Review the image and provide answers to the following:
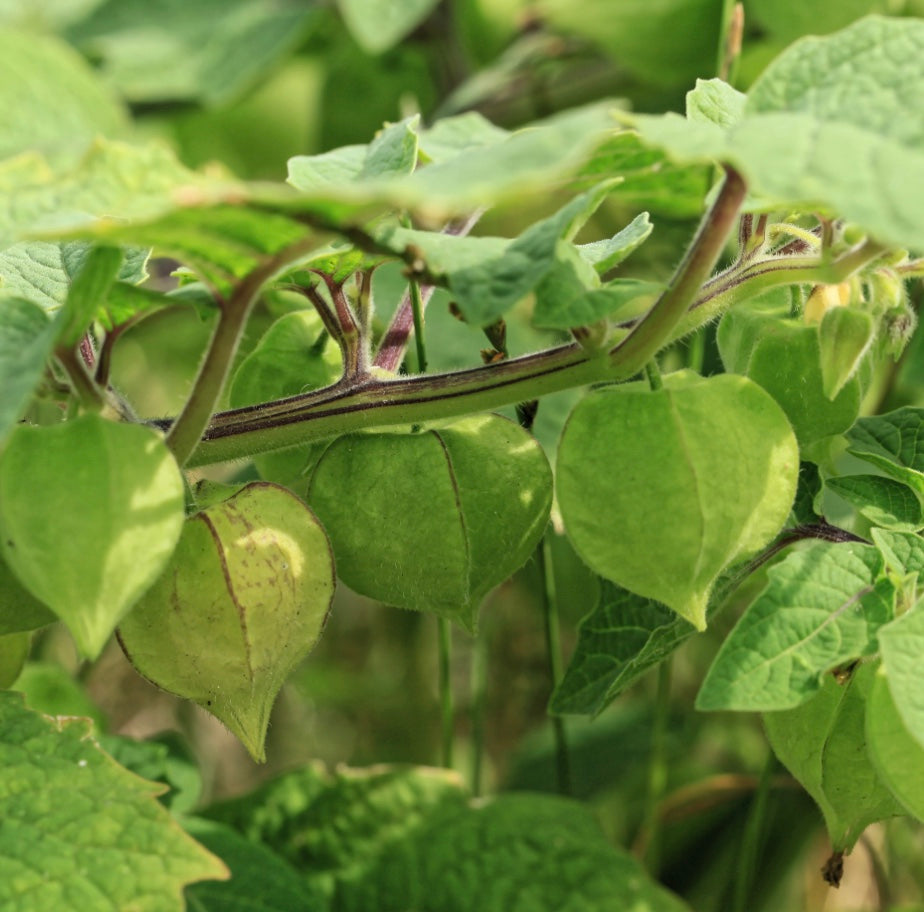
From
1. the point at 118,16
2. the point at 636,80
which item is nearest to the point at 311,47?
the point at 118,16

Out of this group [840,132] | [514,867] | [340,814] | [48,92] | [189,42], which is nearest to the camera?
[840,132]

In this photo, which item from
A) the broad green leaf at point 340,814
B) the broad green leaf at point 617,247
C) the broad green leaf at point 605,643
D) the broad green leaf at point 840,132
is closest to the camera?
the broad green leaf at point 840,132

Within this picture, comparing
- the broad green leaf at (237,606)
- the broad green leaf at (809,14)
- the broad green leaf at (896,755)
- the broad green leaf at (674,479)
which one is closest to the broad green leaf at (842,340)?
the broad green leaf at (674,479)

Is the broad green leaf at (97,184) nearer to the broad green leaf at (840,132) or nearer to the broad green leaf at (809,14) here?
the broad green leaf at (840,132)

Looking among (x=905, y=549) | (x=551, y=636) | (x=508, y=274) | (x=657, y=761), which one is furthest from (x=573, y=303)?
(x=657, y=761)

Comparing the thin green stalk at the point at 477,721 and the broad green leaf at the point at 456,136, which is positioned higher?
the broad green leaf at the point at 456,136

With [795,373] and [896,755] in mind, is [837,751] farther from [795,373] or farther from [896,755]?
[795,373]
